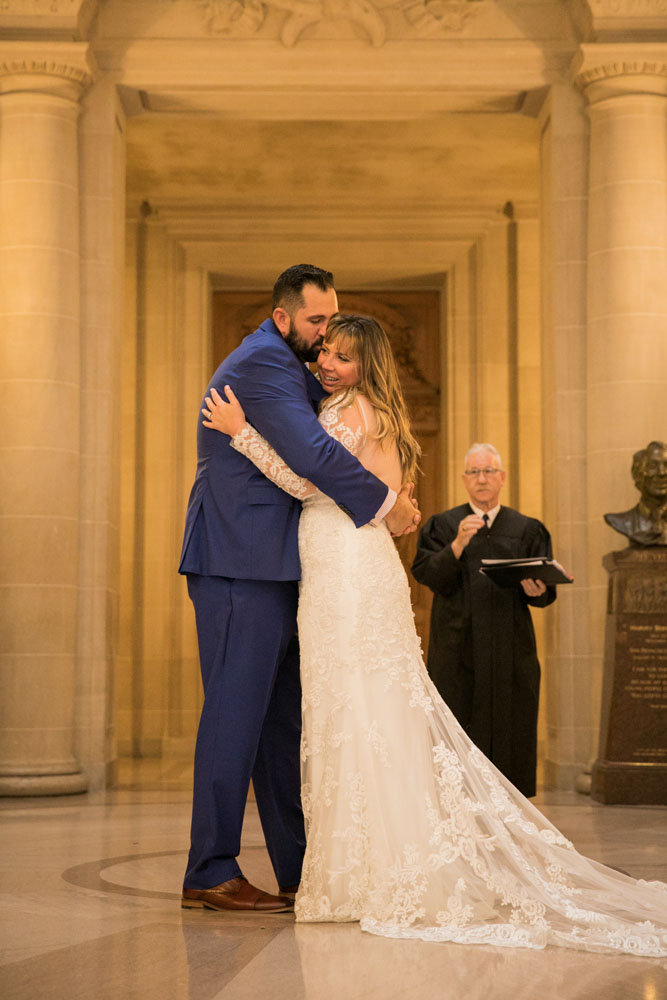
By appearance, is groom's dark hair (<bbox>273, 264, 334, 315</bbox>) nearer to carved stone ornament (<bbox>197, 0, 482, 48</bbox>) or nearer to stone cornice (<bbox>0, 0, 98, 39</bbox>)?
stone cornice (<bbox>0, 0, 98, 39</bbox>)

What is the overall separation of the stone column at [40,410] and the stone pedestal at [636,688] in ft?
10.8

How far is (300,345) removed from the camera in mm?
4340

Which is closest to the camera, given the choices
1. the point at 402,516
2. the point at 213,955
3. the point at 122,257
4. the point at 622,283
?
the point at 213,955

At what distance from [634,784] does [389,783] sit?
391cm

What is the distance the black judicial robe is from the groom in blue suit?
2.40 m

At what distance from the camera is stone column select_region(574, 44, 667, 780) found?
8258 millimetres

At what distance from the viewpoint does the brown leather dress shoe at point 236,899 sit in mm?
3898

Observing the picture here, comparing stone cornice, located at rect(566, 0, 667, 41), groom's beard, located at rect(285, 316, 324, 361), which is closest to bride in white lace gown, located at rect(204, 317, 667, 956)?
groom's beard, located at rect(285, 316, 324, 361)

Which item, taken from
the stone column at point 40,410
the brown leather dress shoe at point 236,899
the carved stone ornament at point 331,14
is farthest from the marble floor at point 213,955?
the carved stone ornament at point 331,14

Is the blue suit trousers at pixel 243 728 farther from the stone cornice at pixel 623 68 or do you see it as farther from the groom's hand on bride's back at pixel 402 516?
the stone cornice at pixel 623 68

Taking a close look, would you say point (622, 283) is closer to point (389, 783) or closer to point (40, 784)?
point (40, 784)

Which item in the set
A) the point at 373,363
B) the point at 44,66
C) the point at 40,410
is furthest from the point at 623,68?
the point at 373,363

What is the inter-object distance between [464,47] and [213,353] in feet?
15.1

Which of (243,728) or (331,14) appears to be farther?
(331,14)
